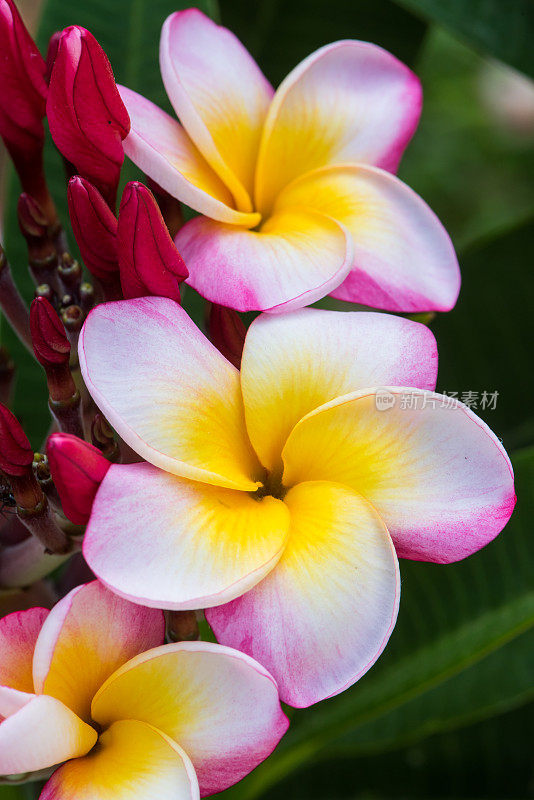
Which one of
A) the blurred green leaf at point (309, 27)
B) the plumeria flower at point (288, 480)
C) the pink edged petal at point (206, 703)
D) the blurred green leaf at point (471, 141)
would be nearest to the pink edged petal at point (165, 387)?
the plumeria flower at point (288, 480)

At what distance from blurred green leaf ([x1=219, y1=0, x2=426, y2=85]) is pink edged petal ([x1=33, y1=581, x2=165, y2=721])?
2.54ft

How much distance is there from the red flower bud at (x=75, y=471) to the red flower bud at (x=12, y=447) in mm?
31

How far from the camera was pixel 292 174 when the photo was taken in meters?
0.72

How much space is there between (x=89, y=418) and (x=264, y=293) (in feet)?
0.48

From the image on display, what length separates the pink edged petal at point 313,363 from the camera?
557 millimetres

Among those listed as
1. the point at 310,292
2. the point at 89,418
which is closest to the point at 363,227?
the point at 310,292

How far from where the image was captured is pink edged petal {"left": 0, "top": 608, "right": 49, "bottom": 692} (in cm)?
50

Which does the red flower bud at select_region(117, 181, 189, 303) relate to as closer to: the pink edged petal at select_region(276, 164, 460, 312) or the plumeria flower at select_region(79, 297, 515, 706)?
the plumeria flower at select_region(79, 297, 515, 706)

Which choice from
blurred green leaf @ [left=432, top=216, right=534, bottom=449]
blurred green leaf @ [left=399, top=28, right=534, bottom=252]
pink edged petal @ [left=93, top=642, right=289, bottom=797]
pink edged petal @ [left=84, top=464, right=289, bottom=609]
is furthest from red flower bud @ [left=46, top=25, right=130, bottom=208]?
blurred green leaf @ [left=399, top=28, right=534, bottom=252]

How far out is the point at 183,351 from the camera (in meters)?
0.53

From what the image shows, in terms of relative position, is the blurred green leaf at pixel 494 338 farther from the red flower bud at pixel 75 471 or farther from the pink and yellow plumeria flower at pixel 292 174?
the red flower bud at pixel 75 471

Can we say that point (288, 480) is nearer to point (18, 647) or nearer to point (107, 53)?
point (18, 647)

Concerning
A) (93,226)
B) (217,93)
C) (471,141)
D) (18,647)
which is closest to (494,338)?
(217,93)

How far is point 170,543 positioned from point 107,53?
2.07ft
